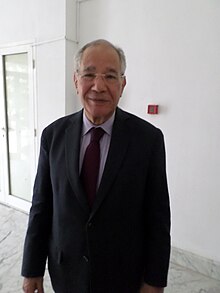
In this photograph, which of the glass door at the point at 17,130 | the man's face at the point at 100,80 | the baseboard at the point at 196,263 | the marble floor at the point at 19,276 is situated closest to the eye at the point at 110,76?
the man's face at the point at 100,80

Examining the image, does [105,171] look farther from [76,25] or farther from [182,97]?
[76,25]

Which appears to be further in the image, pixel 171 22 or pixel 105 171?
pixel 171 22

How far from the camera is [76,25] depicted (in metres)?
2.69

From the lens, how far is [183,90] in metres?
2.10

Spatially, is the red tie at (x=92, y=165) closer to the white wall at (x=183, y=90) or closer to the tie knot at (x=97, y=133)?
the tie knot at (x=97, y=133)

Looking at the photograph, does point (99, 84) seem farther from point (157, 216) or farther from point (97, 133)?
point (157, 216)

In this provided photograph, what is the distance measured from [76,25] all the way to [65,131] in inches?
81.6

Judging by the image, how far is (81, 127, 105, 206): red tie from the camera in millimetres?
968

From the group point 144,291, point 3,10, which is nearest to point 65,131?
point 144,291

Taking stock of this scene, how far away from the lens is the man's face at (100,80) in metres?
0.93

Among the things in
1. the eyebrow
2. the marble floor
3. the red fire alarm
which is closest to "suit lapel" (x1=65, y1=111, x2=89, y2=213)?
the eyebrow

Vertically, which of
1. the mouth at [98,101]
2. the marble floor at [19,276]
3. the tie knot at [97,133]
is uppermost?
the mouth at [98,101]

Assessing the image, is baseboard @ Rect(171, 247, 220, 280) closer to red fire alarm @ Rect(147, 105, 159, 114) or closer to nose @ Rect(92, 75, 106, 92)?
red fire alarm @ Rect(147, 105, 159, 114)

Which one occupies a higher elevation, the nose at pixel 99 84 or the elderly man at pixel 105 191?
the nose at pixel 99 84
